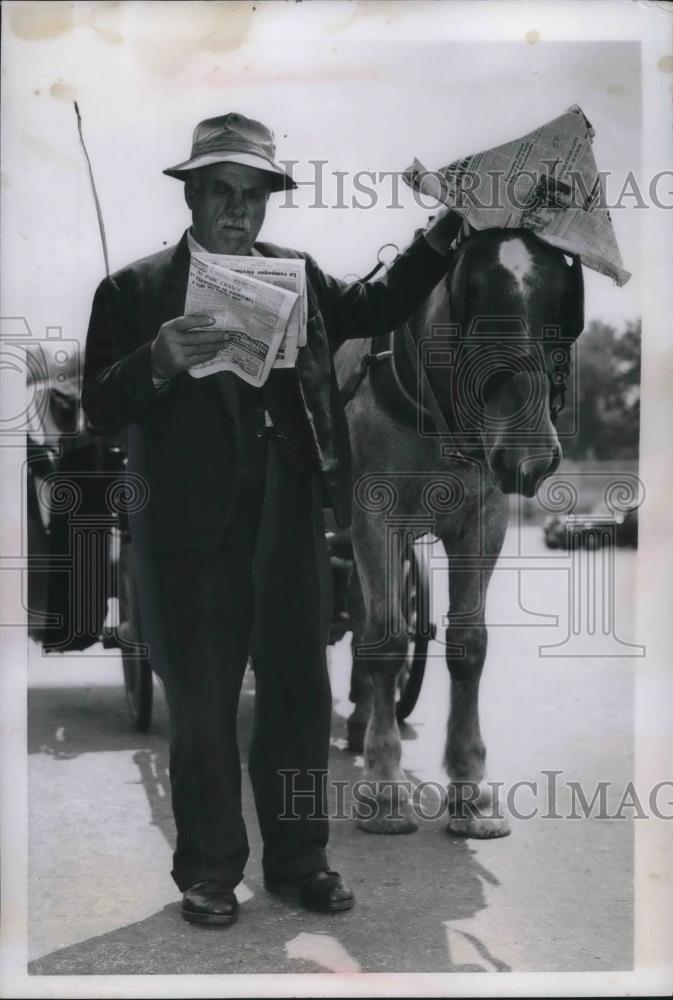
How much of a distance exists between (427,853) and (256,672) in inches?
31.9

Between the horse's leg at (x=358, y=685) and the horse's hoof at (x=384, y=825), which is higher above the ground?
the horse's leg at (x=358, y=685)

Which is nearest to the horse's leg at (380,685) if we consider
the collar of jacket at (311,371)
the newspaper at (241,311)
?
the collar of jacket at (311,371)

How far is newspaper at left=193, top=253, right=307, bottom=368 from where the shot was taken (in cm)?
377

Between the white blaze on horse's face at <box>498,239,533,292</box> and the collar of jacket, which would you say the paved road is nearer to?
the collar of jacket

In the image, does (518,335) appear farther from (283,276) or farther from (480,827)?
(480,827)

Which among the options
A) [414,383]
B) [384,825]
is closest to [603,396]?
[414,383]

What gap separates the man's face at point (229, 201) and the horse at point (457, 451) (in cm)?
61

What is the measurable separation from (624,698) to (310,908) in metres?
1.08

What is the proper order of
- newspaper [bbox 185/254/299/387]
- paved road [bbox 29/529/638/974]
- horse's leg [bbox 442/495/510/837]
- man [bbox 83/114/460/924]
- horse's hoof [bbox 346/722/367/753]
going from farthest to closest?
horse's hoof [bbox 346/722/367/753] < horse's leg [bbox 442/495/510/837] < man [bbox 83/114/460/924] < paved road [bbox 29/529/638/974] < newspaper [bbox 185/254/299/387]

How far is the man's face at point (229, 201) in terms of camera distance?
3.94m

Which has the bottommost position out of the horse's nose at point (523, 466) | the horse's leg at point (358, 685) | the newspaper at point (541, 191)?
the horse's leg at point (358, 685)

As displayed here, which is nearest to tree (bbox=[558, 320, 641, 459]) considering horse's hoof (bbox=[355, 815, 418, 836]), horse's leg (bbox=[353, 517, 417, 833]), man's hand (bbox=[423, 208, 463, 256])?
man's hand (bbox=[423, 208, 463, 256])

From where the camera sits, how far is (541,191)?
13.1 feet

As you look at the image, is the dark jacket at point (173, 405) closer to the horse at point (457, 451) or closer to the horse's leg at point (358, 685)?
the horse at point (457, 451)
